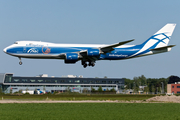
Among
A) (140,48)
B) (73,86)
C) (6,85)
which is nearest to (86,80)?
(73,86)

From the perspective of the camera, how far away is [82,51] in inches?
1818

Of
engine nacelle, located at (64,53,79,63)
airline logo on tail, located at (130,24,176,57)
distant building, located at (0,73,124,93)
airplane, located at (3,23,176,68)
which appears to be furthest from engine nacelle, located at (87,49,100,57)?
distant building, located at (0,73,124,93)

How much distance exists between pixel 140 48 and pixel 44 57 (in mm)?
18927

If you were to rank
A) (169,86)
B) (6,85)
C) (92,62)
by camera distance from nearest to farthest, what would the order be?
1. (92,62)
2. (6,85)
3. (169,86)

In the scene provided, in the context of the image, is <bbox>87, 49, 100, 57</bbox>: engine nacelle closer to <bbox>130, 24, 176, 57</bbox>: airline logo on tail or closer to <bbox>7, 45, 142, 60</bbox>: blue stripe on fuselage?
<bbox>7, 45, 142, 60</bbox>: blue stripe on fuselage

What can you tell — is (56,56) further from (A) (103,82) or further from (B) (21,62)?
Answer: (A) (103,82)

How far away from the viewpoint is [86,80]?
132m

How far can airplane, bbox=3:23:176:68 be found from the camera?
44625 mm
